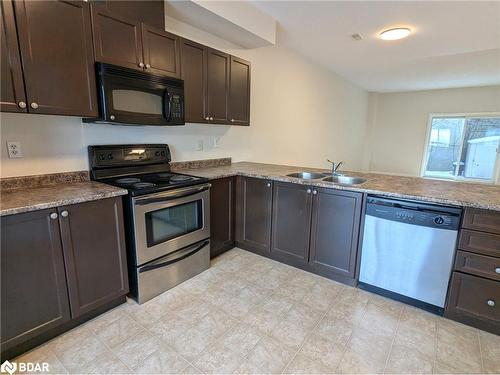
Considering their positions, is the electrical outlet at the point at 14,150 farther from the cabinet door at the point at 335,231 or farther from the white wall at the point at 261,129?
the cabinet door at the point at 335,231

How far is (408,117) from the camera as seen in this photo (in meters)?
7.32

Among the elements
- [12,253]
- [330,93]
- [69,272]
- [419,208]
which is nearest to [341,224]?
[419,208]

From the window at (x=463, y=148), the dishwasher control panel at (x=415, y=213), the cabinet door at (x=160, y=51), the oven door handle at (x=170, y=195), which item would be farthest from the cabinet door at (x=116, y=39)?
the window at (x=463, y=148)

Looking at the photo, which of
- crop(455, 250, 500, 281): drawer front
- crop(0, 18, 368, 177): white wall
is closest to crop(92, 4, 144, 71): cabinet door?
crop(0, 18, 368, 177): white wall

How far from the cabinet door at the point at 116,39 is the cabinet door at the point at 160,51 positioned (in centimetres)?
Result: 5

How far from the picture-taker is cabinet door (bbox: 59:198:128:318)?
1.62 meters

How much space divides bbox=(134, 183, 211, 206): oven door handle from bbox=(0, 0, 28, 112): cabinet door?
85cm

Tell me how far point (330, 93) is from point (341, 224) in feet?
12.7

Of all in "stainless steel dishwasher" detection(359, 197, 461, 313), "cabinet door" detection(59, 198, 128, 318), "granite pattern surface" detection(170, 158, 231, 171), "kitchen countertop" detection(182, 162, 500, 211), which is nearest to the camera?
"cabinet door" detection(59, 198, 128, 318)

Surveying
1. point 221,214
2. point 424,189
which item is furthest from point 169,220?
point 424,189

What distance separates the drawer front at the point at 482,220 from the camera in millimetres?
1648

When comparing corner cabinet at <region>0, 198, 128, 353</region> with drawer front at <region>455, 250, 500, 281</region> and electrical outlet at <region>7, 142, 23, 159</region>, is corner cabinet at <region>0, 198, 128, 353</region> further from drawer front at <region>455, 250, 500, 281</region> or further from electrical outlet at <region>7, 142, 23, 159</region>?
drawer front at <region>455, 250, 500, 281</region>

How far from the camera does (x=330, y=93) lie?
17.4 ft

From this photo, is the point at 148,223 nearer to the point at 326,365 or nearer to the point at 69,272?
the point at 69,272
